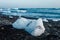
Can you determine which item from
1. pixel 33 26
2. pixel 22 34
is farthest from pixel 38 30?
pixel 22 34

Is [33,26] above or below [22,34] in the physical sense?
above

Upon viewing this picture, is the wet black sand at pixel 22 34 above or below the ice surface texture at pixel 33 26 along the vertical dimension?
below

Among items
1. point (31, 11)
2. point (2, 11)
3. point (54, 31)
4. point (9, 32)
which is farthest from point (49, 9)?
point (9, 32)

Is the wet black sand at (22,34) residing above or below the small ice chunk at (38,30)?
below

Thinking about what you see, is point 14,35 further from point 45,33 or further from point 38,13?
point 38,13

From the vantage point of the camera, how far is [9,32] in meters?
2.84

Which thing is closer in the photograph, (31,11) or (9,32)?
(9,32)

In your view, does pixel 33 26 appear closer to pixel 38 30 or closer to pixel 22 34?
pixel 38 30

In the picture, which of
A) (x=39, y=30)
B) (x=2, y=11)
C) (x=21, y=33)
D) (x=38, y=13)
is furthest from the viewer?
(x=2, y=11)

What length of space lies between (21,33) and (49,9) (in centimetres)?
230

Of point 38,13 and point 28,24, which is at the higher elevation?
point 28,24

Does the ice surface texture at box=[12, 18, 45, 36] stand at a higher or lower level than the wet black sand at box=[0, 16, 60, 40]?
higher

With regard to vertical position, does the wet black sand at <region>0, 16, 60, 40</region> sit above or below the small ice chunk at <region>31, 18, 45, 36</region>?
below

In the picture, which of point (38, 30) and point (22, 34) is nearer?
point (38, 30)
